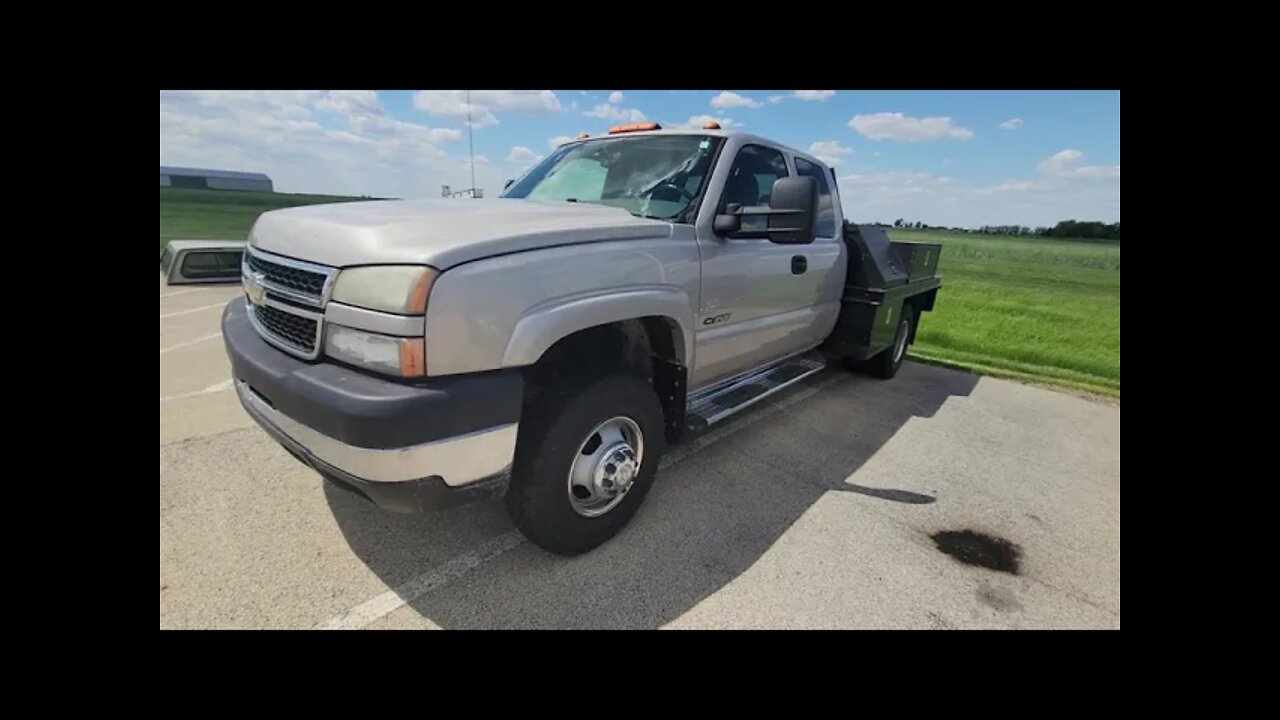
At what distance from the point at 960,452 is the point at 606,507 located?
3.16 meters

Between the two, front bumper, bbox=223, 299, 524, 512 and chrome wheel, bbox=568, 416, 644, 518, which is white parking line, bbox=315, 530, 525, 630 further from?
front bumper, bbox=223, 299, 524, 512

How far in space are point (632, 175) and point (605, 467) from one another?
1.80m

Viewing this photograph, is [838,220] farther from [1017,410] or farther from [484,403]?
[484,403]

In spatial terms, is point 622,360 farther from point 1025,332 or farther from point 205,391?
point 1025,332

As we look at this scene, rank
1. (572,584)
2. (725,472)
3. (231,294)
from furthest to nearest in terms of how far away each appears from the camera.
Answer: (231,294) → (725,472) → (572,584)

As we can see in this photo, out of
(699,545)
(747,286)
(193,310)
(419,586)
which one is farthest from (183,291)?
(699,545)

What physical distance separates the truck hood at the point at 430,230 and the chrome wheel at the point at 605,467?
0.91 m

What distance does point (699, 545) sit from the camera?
2.86 meters

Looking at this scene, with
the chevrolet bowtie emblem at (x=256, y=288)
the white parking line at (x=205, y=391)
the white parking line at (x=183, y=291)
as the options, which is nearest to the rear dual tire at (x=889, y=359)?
the chevrolet bowtie emblem at (x=256, y=288)

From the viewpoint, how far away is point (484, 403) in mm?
2006

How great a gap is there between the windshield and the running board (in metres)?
1.21

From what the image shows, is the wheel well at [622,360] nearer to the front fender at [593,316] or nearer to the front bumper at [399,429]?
the front fender at [593,316]
